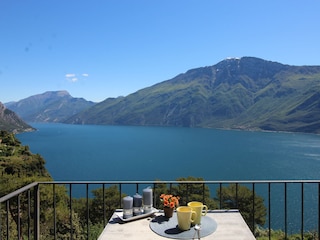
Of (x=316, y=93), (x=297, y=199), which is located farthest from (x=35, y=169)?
(x=316, y=93)

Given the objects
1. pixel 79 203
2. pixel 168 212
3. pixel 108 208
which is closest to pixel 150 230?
pixel 168 212

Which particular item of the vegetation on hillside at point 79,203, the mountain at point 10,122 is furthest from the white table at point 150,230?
the mountain at point 10,122

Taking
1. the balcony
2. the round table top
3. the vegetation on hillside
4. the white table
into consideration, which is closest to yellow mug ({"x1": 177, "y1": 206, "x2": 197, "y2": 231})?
the round table top

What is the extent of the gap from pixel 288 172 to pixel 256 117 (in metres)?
144

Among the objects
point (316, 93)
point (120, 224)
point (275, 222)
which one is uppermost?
point (316, 93)

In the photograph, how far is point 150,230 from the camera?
2.32 metres

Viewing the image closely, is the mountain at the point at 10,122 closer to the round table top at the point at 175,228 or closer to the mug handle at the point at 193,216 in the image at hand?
the round table top at the point at 175,228

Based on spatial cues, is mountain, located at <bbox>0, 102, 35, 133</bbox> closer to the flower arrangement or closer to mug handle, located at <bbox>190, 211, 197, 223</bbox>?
the flower arrangement

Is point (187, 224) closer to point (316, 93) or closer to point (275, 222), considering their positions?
point (275, 222)

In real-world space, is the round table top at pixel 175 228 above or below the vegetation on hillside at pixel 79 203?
above

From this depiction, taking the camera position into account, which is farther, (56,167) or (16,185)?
(56,167)

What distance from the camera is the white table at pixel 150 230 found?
2213 millimetres

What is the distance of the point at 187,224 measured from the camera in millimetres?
2281

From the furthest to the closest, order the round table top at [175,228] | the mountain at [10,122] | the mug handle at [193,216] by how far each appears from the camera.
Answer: the mountain at [10,122]
the mug handle at [193,216]
the round table top at [175,228]
